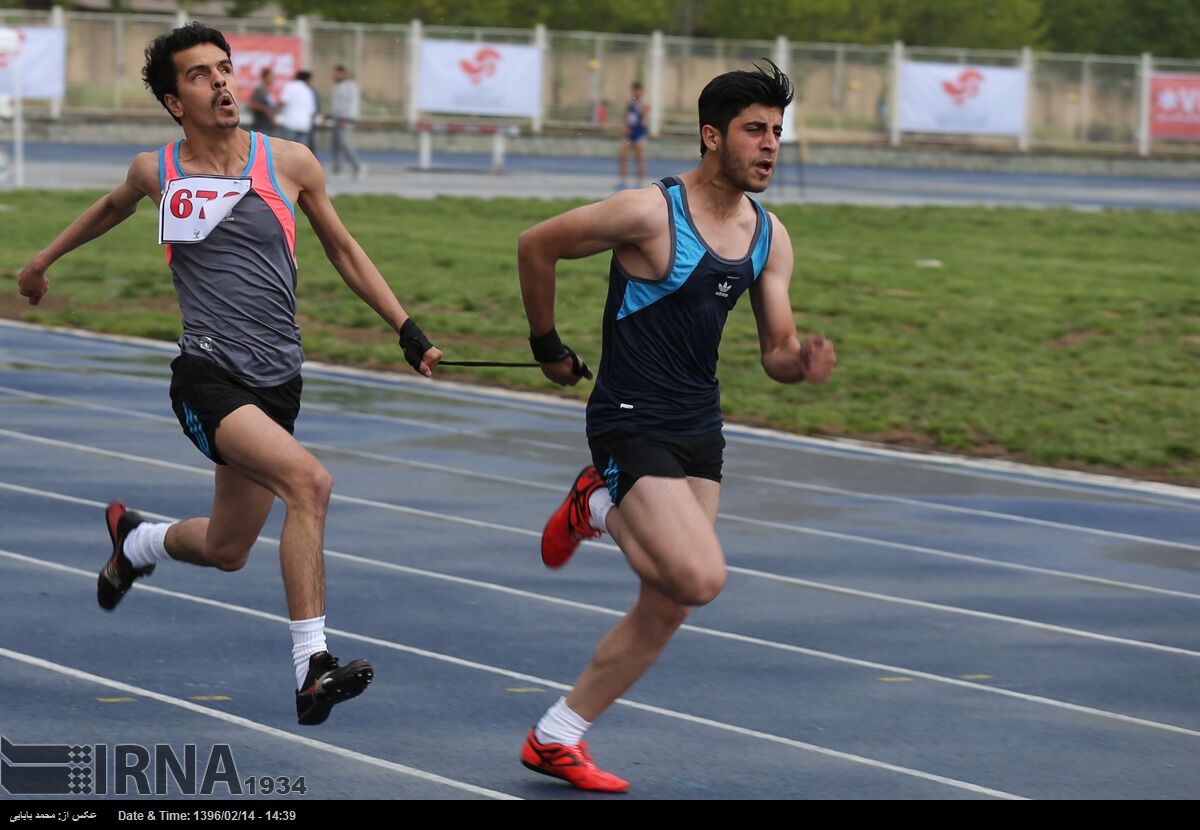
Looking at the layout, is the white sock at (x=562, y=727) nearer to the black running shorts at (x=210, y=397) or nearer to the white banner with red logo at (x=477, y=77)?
the black running shorts at (x=210, y=397)

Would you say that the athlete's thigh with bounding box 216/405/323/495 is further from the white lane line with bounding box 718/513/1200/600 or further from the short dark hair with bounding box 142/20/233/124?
the white lane line with bounding box 718/513/1200/600

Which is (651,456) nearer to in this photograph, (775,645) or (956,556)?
(775,645)

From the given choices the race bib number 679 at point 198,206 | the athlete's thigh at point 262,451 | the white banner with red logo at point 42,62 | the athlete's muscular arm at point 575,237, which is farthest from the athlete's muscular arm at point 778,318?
the white banner with red logo at point 42,62

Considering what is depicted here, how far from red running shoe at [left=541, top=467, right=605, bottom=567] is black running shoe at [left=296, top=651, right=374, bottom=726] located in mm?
765

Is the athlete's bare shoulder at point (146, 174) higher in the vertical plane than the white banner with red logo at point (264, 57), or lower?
lower

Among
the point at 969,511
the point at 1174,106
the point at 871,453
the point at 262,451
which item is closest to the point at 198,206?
the point at 262,451

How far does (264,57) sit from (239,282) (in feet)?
109

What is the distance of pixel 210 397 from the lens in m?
5.77

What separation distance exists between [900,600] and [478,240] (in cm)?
1369

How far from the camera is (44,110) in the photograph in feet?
126

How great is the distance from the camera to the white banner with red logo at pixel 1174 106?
4253 cm

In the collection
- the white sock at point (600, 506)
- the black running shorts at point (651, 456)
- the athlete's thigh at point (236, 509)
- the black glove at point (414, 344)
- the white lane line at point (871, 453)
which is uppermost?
the black glove at point (414, 344)

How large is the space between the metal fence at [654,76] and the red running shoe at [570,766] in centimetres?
3371

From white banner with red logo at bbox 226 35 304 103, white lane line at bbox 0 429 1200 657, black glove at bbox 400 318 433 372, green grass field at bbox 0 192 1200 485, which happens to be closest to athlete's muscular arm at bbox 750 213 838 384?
black glove at bbox 400 318 433 372
